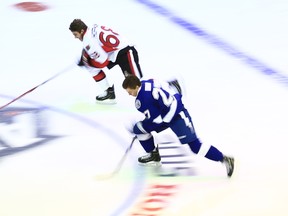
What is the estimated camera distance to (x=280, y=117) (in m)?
3.90

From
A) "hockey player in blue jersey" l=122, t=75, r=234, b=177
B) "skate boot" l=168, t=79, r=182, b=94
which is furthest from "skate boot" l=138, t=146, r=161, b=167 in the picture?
"skate boot" l=168, t=79, r=182, b=94

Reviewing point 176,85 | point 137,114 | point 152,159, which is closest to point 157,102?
point 152,159

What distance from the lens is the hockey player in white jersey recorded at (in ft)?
13.2

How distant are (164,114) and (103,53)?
99 centimetres

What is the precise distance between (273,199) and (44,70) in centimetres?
218

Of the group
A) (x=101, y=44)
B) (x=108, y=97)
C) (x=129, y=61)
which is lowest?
(x=108, y=97)

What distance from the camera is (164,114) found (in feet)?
10.5

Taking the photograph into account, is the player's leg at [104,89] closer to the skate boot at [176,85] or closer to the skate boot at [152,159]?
the skate boot at [176,85]

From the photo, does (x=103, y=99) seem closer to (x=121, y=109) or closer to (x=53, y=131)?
(x=121, y=109)

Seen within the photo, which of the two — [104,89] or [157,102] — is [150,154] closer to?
[157,102]

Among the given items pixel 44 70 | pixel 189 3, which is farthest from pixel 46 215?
pixel 189 3

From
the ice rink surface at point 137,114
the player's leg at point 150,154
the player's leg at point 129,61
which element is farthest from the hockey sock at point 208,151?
the player's leg at point 129,61

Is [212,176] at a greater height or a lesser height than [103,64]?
lesser

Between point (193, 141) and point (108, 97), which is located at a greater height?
point (108, 97)
